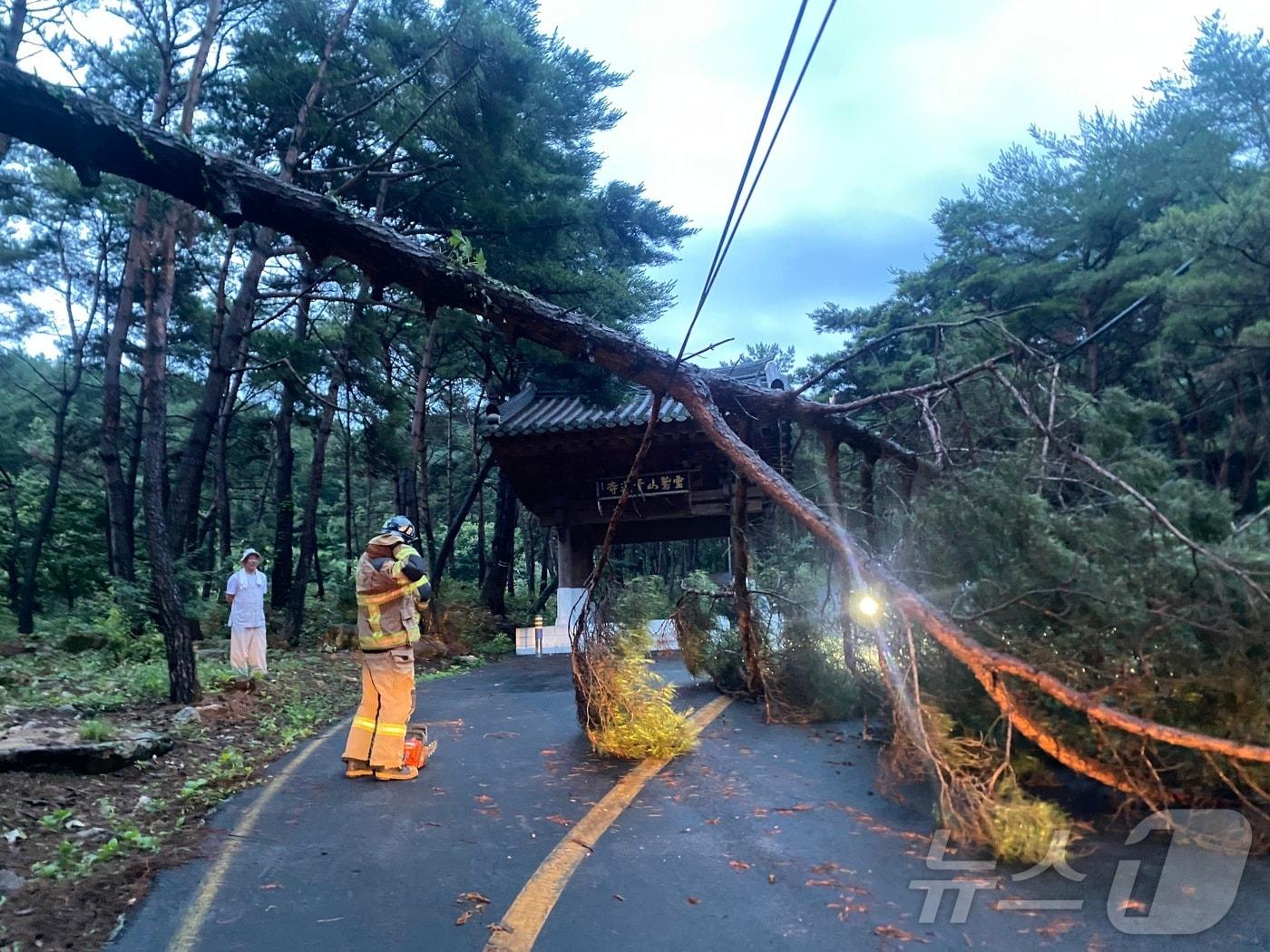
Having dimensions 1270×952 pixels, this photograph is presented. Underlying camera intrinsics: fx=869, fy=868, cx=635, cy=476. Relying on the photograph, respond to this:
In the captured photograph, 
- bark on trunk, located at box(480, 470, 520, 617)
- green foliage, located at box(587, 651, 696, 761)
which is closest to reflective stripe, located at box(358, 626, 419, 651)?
green foliage, located at box(587, 651, 696, 761)

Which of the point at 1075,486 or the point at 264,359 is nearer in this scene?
the point at 1075,486

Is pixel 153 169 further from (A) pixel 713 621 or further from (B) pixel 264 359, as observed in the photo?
(B) pixel 264 359

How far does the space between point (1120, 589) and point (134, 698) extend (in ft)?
28.6

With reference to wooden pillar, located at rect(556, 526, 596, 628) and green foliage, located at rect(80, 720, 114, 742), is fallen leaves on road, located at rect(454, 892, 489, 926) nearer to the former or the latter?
green foliage, located at rect(80, 720, 114, 742)

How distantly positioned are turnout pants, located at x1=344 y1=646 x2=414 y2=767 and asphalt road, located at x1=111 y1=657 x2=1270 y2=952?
9.1 inches

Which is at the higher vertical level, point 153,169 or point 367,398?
point 367,398

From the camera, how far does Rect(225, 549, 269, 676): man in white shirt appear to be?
11.1 meters

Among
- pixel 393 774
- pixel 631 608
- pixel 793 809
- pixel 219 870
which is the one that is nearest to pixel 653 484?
pixel 631 608

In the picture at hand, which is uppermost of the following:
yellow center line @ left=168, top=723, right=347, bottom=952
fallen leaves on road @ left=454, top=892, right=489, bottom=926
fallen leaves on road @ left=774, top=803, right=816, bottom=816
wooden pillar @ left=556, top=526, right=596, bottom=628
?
wooden pillar @ left=556, top=526, right=596, bottom=628

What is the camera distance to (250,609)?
11094 mm

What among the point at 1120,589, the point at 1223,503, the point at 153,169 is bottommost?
the point at 1120,589

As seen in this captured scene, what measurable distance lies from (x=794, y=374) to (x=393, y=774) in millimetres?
25103

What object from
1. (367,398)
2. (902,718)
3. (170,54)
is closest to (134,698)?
(902,718)

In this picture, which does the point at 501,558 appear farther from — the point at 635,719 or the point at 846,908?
the point at 846,908
